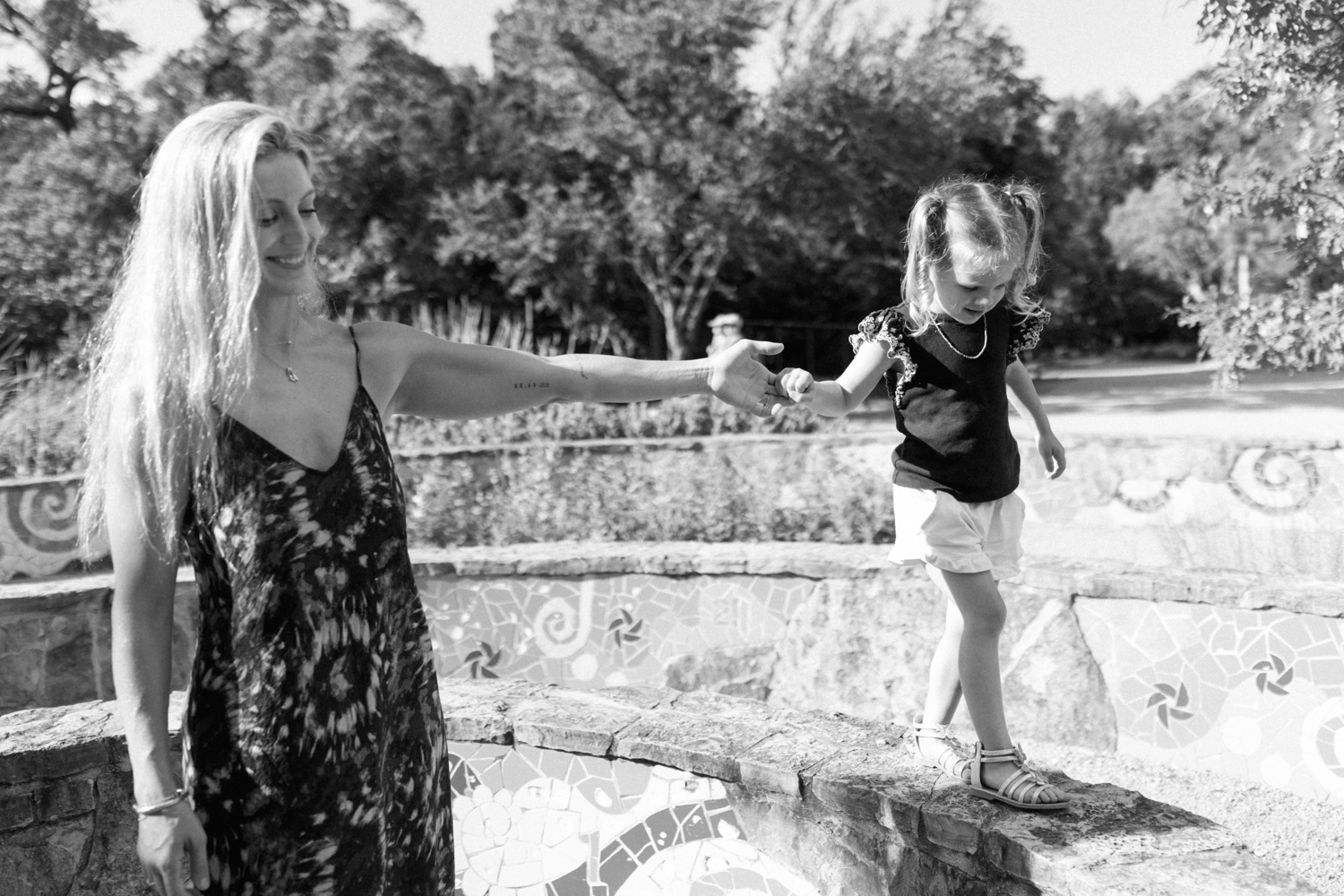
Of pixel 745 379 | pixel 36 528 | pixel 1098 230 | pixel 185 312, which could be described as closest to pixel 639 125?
pixel 36 528

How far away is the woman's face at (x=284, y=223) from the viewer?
5.30ft

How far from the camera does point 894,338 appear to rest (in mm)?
2719

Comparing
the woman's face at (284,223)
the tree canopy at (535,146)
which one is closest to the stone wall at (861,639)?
the woman's face at (284,223)

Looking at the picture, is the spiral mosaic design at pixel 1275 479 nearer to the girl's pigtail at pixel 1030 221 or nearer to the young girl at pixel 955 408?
the girl's pigtail at pixel 1030 221

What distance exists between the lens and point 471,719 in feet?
8.96

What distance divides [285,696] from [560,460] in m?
5.12

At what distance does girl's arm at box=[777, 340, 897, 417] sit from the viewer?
2652 millimetres

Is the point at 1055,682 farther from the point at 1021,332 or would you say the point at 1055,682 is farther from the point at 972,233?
the point at 972,233

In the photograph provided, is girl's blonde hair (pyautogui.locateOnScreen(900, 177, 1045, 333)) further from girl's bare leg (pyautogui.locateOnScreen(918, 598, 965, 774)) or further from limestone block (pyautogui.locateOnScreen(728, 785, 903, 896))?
limestone block (pyautogui.locateOnScreen(728, 785, 903, 896))

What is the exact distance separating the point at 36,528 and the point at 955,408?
565 centimetres

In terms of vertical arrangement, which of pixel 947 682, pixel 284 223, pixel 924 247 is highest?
pixel 924 247

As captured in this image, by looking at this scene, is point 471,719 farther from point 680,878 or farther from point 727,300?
point 727,300

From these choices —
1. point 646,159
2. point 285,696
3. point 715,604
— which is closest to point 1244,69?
point 715,604

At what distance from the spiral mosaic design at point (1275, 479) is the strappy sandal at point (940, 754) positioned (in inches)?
167
